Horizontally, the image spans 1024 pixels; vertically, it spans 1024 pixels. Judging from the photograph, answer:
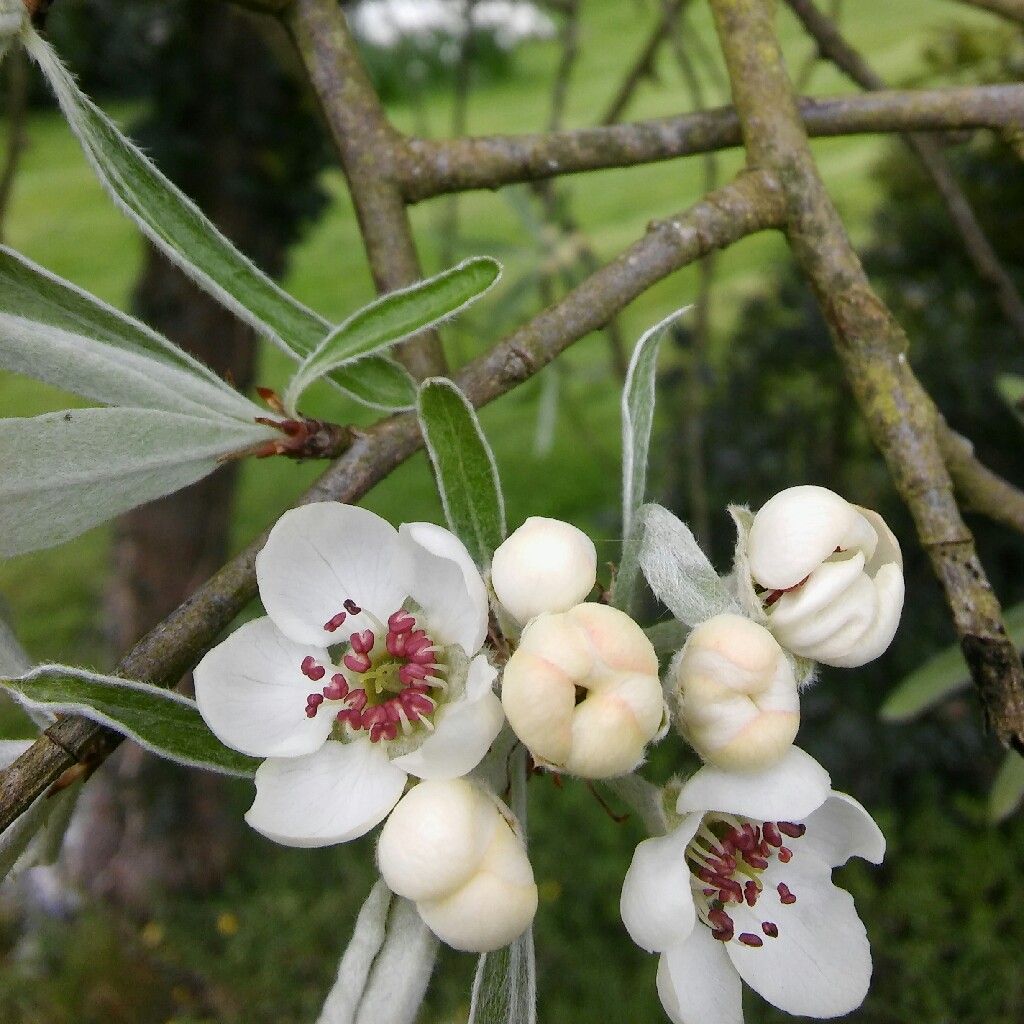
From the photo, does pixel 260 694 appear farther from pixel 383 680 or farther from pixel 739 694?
pixel 739 694

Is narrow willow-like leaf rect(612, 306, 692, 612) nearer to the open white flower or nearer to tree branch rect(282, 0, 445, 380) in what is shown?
the open white flower

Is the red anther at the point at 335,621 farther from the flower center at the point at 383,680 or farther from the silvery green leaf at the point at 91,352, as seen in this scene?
the silvery green leaf at the point at 91,352

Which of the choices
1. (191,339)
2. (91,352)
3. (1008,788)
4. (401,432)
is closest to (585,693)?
(401,432)

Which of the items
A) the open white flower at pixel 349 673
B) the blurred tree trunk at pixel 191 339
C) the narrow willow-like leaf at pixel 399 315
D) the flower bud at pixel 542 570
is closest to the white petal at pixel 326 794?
the open white flower at pixel 349 673

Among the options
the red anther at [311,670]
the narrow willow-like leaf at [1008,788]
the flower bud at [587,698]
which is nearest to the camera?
the flower bud at [587,698]

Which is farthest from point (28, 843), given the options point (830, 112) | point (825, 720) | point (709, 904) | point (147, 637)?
point (825, 720)

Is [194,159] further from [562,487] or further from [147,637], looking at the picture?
[562,487]

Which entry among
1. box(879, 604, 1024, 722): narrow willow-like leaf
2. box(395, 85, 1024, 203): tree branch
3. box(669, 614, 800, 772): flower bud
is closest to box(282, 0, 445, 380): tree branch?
A: box(395, 85, 1024, 203): tree branch
